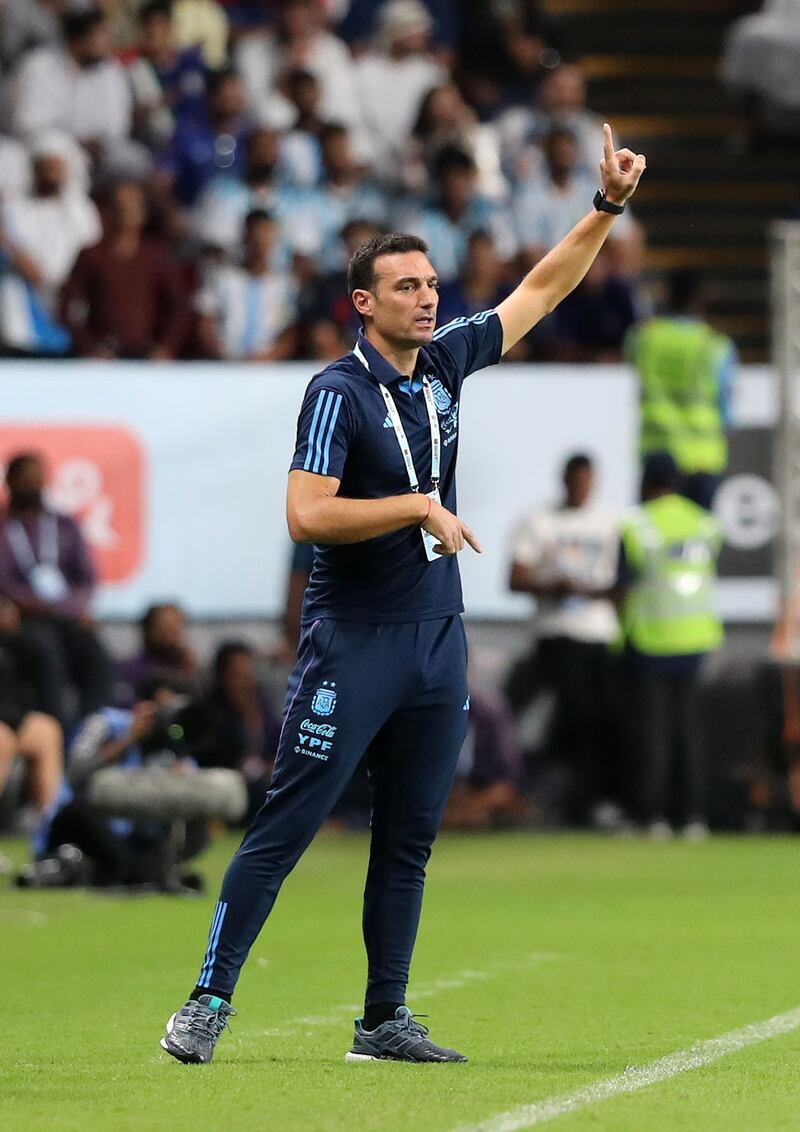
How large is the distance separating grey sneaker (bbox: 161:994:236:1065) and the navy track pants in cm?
→ 5

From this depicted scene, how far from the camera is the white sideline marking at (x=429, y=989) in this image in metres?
7.18

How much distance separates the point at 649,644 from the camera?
15234mm

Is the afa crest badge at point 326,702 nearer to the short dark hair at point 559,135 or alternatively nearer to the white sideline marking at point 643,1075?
the white sideline marking at point 643,1075

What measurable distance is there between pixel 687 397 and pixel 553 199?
337 cm

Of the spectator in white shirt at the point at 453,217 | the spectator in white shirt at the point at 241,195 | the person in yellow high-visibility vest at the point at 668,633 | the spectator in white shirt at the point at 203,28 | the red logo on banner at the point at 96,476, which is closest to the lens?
the person in yellow high-visibility vest at the point at 668,633

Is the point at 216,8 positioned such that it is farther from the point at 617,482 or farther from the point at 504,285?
the point at 617,482

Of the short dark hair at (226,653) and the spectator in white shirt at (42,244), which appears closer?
the short dark hair at (226,653)

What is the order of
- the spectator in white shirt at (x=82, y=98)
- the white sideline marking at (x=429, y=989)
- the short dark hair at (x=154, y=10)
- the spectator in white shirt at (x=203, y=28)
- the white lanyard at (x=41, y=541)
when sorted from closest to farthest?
the white sideline marking at (x=429, y=989), the white lanyard at (x=41, y=541), the spectator in white shirt at (x=82, y=98), the short dark hair at (x=154, y=10), the spectator in white shirt at (x=203, y=28)

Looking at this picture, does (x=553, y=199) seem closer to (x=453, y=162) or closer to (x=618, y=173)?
(x=453, y=162)

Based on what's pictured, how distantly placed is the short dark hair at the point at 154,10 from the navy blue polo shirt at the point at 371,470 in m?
12.7

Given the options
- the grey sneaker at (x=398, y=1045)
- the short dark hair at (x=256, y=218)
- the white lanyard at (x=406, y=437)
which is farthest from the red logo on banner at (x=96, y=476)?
the grey sneaker at (x=398, y=1045)

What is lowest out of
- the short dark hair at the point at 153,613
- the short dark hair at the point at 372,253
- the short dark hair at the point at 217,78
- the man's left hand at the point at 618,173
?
the short dark hair at the point at 153,613

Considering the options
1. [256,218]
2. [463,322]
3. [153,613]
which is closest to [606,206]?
[463,322]

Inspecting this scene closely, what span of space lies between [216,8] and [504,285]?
14.5 feet
